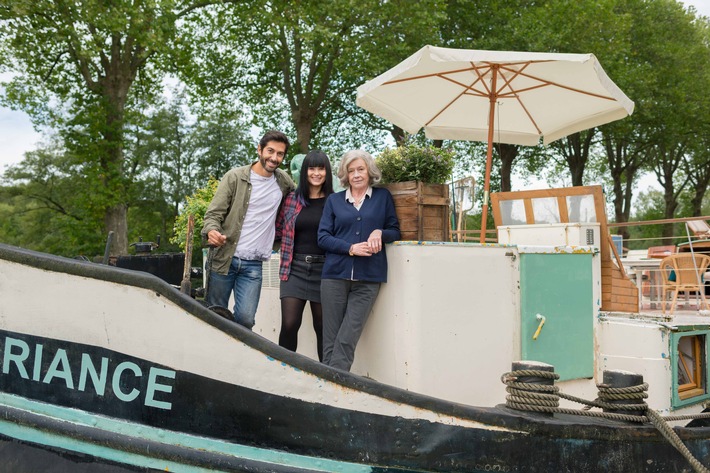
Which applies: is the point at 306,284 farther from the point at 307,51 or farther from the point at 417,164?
the point at 307,51

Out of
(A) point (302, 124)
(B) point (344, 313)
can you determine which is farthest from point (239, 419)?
(A) point (302, 124)

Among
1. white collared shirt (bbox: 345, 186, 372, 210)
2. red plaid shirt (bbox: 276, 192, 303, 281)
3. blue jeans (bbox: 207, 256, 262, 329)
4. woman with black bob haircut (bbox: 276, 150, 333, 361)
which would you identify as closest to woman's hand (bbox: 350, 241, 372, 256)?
white collared shirt (bbox: 345, 186, 372, 210)

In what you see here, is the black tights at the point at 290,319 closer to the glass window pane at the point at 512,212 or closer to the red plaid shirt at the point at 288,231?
the red plaid shirt at the point at 288,231

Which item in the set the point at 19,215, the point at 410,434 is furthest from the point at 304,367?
the point at 19,215

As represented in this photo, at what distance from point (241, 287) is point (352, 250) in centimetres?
95

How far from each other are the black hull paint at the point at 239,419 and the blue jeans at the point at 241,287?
1152 mm

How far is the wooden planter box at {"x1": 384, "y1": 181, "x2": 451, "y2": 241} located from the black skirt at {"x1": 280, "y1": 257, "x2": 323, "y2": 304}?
54 centimetres

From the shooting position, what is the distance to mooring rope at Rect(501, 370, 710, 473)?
9.18 ft

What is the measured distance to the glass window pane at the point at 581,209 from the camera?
4759 mm

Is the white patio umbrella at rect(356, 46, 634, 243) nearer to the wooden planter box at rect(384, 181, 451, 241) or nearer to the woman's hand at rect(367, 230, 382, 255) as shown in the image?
the wooden planter box at rect(384, 181, 451, 241)

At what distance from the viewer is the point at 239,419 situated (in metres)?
2.60

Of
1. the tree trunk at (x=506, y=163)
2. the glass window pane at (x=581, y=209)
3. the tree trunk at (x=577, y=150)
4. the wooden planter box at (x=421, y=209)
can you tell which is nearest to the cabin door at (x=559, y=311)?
the wooden planter box at (x=421, y=209)

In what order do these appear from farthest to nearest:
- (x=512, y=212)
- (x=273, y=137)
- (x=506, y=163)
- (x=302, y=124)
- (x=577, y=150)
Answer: (x=577, y=150), (x=506, y=163), (x=302, y=124), (x=512, y=212), (x=273, y=137)

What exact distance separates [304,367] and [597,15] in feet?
75.0
